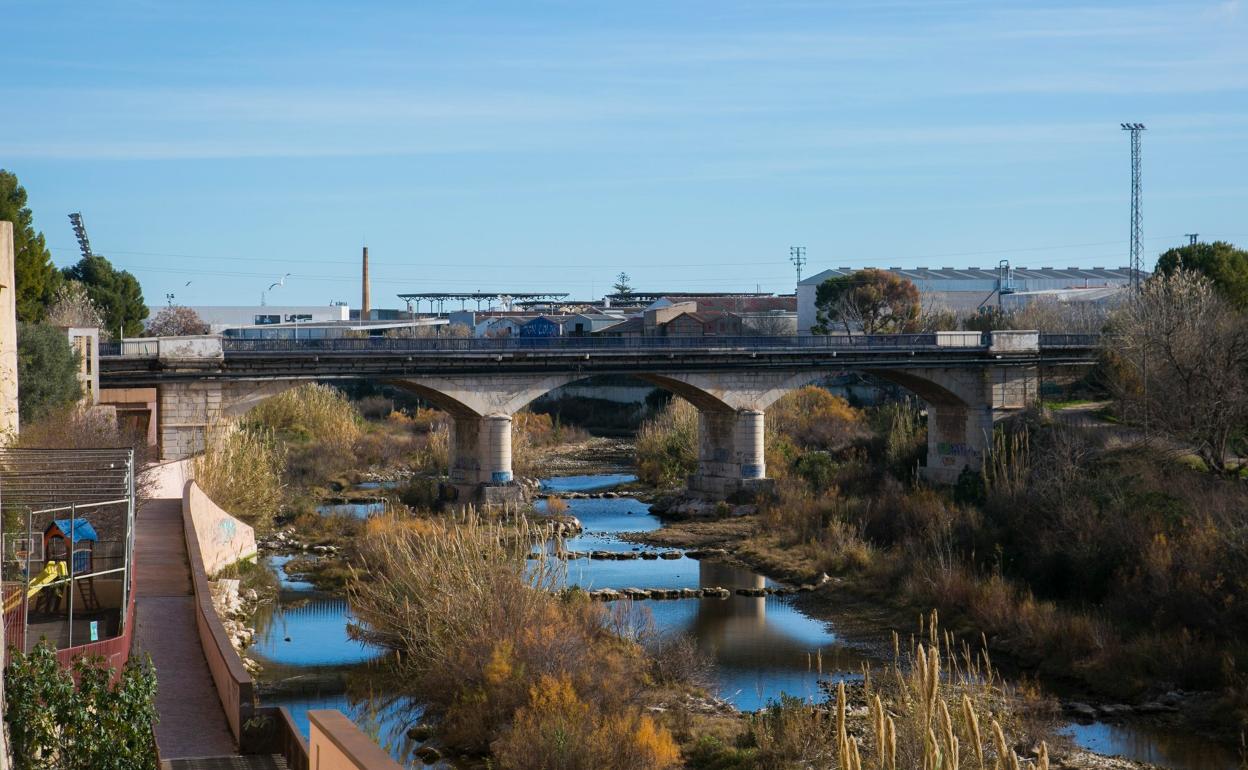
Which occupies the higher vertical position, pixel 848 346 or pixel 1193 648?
pixel 848 346

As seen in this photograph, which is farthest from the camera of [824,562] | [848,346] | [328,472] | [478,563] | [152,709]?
[328,472]

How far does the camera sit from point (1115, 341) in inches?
2026

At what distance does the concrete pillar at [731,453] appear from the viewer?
49.0 metres

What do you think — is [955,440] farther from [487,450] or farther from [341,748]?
[341,748]

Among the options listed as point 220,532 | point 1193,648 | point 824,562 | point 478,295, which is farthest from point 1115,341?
point 478,295

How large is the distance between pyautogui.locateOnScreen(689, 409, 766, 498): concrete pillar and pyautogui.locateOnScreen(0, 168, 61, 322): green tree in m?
22.8

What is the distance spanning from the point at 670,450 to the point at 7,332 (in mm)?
41946

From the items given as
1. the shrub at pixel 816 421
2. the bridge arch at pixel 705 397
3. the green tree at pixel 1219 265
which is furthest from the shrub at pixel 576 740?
the green tree at pixel 1219 265

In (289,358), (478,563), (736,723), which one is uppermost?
(289,358)

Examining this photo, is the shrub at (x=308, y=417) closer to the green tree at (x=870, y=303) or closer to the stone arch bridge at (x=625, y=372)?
the stone arch bridge at (x=625, y=372)

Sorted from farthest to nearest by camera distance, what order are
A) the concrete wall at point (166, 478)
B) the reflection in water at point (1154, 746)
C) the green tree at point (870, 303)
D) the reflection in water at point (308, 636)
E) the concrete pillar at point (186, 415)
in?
the green tree at point (870, 303)
the concrete pillar at point (186, 415)
the concrete wall at point (166, 478)
the reflection in water at point (308, 636)
the reflection in water at point (1154, 746)

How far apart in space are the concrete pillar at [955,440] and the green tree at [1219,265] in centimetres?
1206

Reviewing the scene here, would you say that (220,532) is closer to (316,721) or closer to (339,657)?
(339,657)

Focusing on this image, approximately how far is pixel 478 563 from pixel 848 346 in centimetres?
2891
